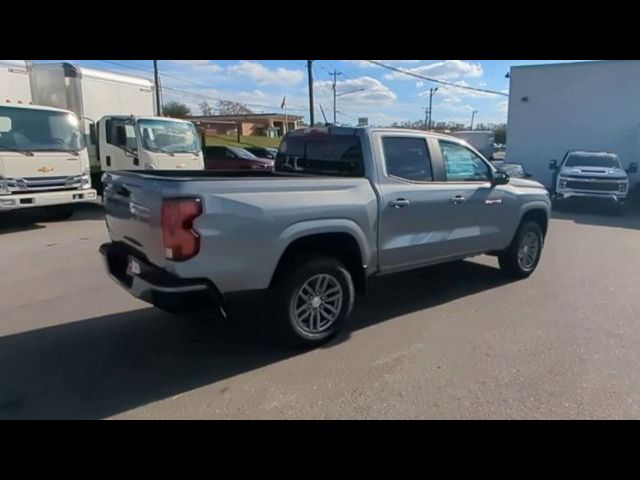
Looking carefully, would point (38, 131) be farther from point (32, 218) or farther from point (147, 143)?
point (32, 218)

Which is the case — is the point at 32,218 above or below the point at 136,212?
below

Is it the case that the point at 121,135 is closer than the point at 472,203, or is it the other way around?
the point at 472,203

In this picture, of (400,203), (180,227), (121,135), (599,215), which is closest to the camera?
(180,227)

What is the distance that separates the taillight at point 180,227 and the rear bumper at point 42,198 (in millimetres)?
7356

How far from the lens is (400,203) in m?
4.18

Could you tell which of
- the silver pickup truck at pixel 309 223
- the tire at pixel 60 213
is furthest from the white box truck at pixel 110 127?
the silver pickup truck at pixel 309 223

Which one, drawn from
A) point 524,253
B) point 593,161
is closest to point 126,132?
point 524,253

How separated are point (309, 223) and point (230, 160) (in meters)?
16.1

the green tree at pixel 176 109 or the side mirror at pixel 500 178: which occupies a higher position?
the green tree at pixel 176 109

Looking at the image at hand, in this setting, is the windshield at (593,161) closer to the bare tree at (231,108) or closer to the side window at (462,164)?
the side window at (462,164)

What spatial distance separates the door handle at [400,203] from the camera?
163 inches

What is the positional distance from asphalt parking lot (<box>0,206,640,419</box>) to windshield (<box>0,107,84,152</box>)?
403 cm

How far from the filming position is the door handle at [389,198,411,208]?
4129mm
